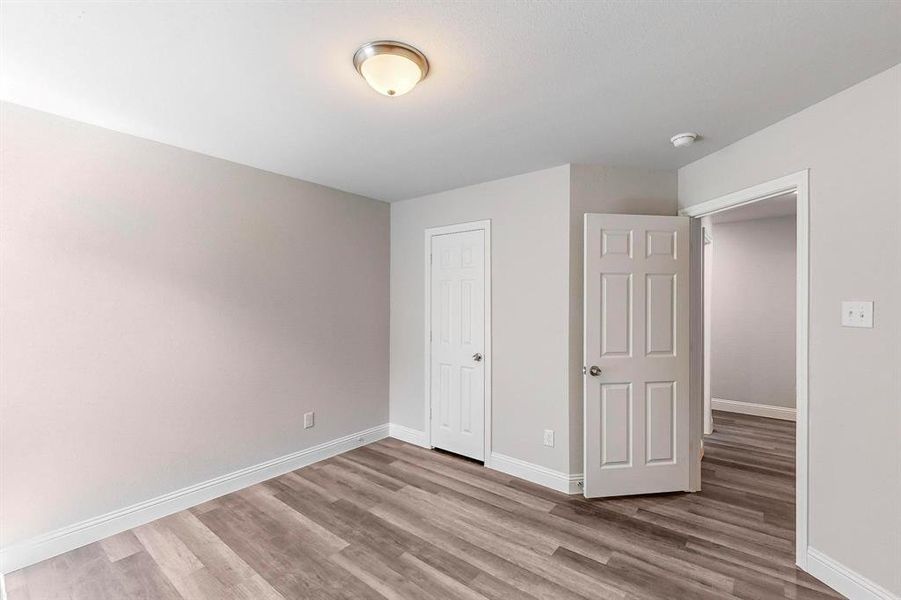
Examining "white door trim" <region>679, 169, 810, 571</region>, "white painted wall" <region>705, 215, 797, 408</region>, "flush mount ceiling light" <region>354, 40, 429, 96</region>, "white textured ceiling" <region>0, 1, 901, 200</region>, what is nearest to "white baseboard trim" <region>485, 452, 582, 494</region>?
"white door trim" <region>679, 169, 810, 571</region>

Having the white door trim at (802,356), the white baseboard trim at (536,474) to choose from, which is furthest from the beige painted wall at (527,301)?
the white door trim at (802,356)

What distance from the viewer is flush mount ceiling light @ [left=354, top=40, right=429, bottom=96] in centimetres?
159

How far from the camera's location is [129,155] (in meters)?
2.48

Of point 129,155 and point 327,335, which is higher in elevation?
point 129,155

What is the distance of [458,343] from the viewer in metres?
3.69

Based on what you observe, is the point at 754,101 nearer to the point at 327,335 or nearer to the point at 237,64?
the point at 237,64

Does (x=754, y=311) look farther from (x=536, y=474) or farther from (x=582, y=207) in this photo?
(x=536, y=474)

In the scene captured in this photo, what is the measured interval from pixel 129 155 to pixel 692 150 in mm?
3744

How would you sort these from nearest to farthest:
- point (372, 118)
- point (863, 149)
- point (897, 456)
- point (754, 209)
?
point (897, 456)
point (863, 149)
point (372, 118)
point (754, 209)

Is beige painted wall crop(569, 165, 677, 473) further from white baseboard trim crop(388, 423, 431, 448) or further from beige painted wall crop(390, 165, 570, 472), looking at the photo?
white baseboard trim crop(388, 423, 431, 448)

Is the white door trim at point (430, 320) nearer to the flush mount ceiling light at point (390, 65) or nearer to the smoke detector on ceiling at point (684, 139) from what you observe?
the smoke detector on ceiling at point (684, 139)

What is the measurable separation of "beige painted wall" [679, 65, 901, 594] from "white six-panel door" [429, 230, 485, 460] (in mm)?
2194

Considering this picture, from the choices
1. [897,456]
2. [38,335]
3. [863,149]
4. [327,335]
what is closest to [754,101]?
[863,149]

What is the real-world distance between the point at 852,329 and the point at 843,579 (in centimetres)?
121
